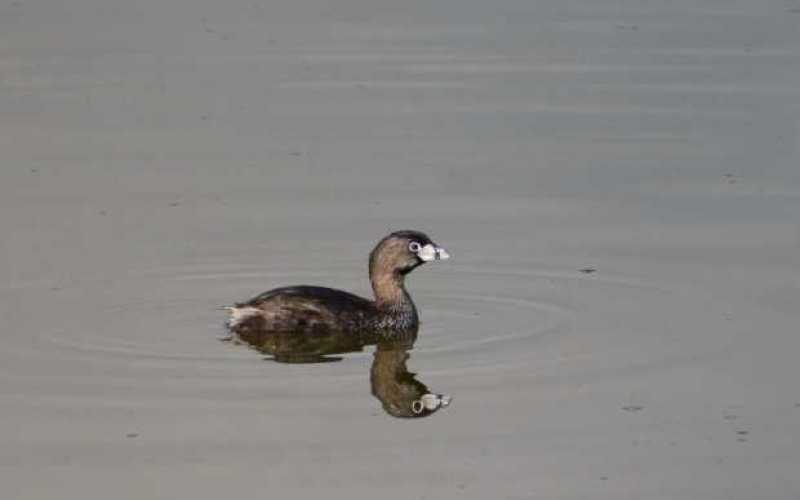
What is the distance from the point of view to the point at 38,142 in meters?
16.5

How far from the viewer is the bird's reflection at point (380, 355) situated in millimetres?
11156

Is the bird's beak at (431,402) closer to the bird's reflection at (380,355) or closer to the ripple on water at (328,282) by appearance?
the bird's reflection at (380,355)

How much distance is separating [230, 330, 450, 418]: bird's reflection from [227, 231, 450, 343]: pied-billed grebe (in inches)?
2.0

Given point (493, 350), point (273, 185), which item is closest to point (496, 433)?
point (493, 350)

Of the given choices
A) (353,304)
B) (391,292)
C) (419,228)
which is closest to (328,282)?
(391,292)

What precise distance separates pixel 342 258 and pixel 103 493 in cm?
440

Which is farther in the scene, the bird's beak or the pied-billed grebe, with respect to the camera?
the pied-billed grebe

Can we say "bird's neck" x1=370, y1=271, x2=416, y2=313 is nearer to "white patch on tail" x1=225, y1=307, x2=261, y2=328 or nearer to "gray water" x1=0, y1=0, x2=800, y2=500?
"gray water" x1=0, y1=0, x2=800, y2=500

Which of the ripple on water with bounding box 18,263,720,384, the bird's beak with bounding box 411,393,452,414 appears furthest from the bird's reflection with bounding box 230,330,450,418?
the ripple on water with bounding box 18,263,720,384

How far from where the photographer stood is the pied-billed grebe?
40.9 ft

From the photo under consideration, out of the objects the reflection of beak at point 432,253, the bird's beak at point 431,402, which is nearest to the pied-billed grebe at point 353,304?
the reflection of beak at point 432,253

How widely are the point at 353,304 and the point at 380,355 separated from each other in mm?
430

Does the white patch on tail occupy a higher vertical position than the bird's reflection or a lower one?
higher

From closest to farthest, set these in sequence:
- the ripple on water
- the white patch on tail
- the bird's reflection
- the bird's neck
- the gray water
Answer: the gray water
the bird's reflection
the ripple on water
the white patch on tail
the bird's neck
